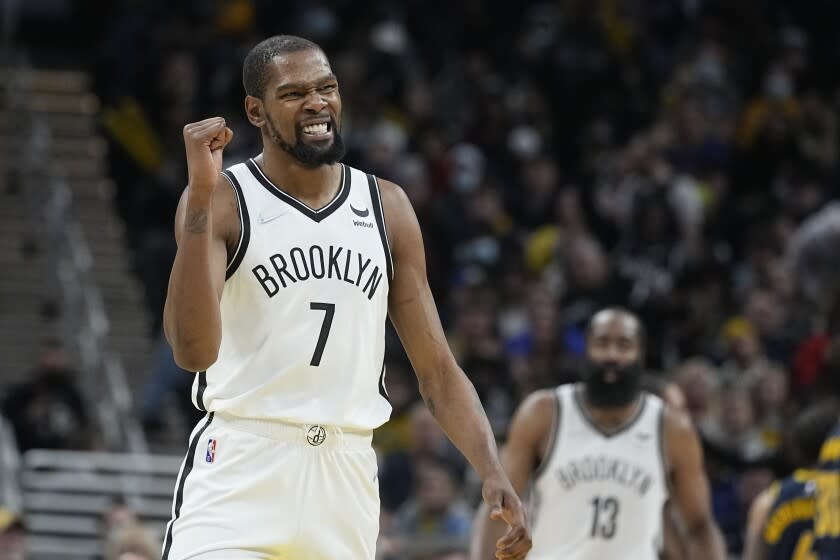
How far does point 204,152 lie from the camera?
4.69 metres

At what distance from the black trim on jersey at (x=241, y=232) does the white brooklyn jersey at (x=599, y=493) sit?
3.27 meters

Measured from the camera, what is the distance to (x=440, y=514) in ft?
37.8

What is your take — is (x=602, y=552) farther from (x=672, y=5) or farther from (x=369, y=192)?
(x=672, y=5)

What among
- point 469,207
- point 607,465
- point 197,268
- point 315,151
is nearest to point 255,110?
→ point 315,151

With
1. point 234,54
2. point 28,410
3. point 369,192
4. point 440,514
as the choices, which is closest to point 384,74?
point 234,54

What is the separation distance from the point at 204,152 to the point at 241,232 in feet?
1.68

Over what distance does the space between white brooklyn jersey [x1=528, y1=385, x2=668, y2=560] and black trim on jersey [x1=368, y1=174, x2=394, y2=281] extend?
9.44 ft

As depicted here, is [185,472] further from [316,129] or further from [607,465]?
[607,465]

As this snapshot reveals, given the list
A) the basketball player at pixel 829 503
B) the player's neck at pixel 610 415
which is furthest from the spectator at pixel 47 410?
the basketball player at pixel 829 503

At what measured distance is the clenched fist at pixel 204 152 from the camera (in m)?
4.68

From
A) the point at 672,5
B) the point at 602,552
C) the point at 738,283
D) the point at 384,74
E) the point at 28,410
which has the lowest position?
the point at 602,552

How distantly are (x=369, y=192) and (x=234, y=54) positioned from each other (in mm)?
11499

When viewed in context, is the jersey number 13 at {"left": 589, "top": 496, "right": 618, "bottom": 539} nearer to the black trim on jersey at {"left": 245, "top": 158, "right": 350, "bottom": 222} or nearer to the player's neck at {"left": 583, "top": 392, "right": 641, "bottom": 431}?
the player's neck at {"left": 583, "top": 392, "right": 641, "bottom": 431}

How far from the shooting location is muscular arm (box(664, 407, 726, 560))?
26.6 ft
